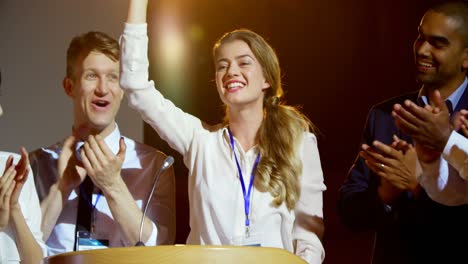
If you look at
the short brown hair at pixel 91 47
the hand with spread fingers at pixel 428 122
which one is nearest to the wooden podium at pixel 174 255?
the hand with spread fingers at pixel 428 122

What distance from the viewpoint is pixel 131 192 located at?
3.05m

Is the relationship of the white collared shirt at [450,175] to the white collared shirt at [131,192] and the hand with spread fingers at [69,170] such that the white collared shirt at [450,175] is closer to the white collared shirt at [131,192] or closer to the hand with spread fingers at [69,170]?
the white collared shirt at [131,192]

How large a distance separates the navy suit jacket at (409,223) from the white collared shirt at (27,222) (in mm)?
Answer: 1142

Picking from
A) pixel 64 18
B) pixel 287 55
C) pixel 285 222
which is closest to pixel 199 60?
pixel 287 55

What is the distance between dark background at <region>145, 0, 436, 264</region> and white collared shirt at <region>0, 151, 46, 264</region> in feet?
3.01

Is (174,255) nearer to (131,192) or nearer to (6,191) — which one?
(6,191)

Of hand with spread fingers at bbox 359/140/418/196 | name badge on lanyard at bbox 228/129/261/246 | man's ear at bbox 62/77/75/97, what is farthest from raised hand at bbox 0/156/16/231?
hand with spread fingers at bbox 359/140/418/196

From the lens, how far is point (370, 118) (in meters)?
2.87

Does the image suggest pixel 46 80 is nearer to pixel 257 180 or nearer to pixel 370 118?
pixel 257 180

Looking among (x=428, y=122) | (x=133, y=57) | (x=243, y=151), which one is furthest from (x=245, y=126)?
(x=428, y=122)

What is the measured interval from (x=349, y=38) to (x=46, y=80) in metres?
1.50

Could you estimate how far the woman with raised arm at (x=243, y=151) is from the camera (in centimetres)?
269

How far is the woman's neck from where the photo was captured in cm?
291

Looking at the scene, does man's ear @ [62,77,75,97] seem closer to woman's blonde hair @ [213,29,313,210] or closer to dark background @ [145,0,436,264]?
dark background @ [145,0,436,264]
